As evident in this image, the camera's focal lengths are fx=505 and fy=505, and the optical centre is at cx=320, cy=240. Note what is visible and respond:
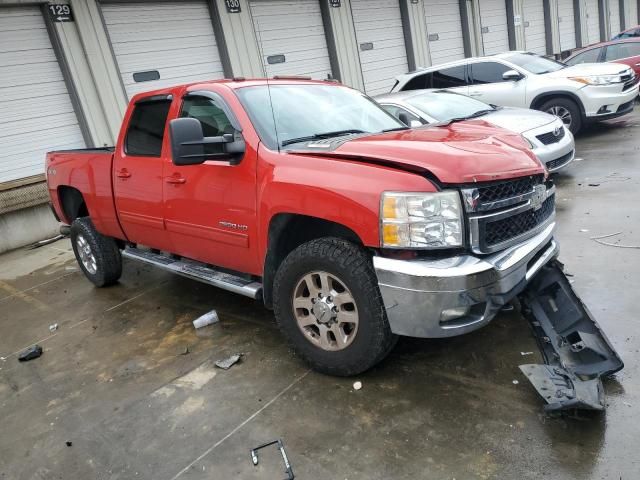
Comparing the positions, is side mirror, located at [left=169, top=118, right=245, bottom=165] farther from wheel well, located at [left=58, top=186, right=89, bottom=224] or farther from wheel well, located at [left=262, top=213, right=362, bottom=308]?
wheel well, located at [left=58, top=186, right=89, bottom=224]

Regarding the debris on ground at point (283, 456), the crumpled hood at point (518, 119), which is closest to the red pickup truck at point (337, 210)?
the debris on ground at point (283, 456)

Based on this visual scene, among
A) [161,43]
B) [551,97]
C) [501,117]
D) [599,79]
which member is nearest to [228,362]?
[501,117]

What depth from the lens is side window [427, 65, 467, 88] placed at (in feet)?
32.8

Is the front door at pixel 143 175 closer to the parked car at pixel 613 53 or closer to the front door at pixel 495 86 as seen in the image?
the front door at pixel 495 86

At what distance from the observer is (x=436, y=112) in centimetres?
713

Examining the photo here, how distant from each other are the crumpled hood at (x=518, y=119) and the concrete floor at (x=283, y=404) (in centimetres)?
236

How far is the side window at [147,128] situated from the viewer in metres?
4.28

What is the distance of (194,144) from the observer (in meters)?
3.24

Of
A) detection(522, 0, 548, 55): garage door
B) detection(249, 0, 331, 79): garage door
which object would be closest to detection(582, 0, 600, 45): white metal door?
detection(522, 0, 548, 55): garage door

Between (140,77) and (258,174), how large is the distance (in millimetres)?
7483

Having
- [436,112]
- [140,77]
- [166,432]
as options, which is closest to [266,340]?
[166,432]

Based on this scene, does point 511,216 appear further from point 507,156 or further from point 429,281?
point 429,281

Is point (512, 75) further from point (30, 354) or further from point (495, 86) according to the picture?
point (30, 354)

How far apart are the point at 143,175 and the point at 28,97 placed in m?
5.50
